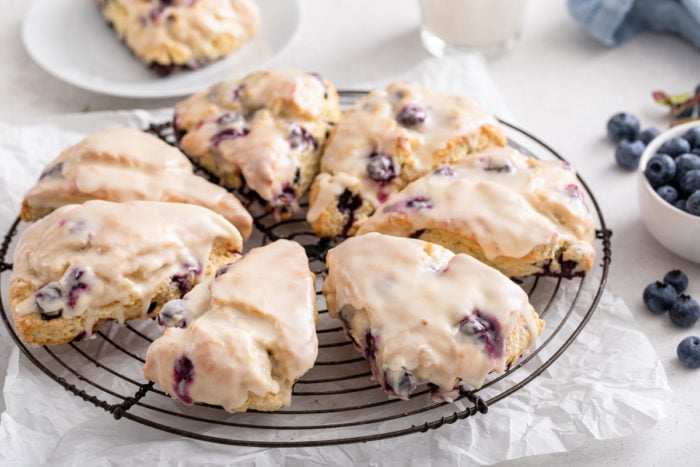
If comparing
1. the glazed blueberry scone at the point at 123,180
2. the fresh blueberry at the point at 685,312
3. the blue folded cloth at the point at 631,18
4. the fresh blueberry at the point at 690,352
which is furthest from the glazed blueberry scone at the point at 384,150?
the blue folded cloth at the point at 631,18

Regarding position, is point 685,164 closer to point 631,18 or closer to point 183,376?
point 631,18

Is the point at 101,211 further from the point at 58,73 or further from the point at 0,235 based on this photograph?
the point at 58,73

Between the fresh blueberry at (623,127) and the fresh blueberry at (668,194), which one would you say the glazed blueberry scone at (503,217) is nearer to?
the fresh blueberry at (668,194)

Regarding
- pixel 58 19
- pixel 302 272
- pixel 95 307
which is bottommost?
pixel 58 19

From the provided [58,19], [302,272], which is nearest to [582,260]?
[302,272]

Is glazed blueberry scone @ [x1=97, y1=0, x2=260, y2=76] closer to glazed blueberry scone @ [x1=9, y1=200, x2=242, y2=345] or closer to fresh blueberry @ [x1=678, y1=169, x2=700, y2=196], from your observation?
glazed blueberry scone @ [x1=9, y1=200, x2=242, y2=345]

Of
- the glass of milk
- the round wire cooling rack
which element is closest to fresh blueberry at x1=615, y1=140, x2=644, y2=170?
the round wire cooling rack

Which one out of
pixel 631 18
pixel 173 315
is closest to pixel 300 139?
pixel 173 315
